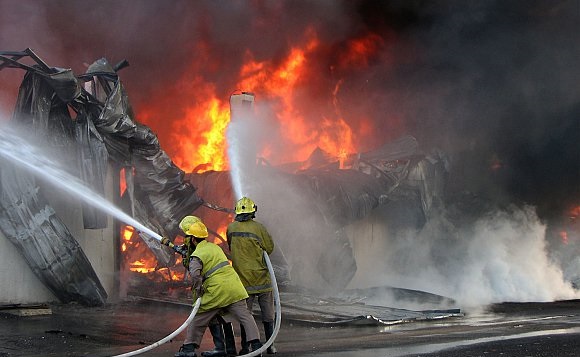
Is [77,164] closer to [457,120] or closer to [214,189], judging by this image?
[214,189]

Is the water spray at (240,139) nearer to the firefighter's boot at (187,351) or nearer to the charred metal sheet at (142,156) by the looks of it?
the charred metal sheet at (142,156)

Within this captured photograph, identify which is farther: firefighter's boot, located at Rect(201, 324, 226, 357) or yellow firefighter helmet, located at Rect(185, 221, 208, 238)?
firefighter's boot, located at Rect(201, 324, 226, 357)

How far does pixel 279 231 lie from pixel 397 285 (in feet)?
15.6

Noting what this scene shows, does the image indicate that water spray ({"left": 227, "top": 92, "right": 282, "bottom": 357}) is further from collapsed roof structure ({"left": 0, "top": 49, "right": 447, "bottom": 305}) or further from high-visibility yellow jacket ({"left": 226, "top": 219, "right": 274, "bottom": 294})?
high-visibility yellow jacket ({"left": 226, "top": 219, "right": 274, "bottom": 294})

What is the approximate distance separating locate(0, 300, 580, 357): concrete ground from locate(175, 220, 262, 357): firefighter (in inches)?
24.4

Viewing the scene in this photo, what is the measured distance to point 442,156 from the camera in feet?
58.9

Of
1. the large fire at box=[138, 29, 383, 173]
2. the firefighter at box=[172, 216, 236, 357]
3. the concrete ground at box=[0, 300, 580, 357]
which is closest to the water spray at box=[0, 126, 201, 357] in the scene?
the concrete ground at box=[0, 300, 580, 357]

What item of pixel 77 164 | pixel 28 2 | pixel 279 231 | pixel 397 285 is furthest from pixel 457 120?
pixel 77 164

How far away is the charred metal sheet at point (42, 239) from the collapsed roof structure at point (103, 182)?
1 cm

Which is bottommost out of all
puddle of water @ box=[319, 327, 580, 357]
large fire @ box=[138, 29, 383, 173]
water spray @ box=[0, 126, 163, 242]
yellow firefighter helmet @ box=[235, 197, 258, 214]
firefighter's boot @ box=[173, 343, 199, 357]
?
puddle of water @ box=[319, 327, 580, 357]

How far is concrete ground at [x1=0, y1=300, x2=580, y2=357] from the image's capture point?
6.46m

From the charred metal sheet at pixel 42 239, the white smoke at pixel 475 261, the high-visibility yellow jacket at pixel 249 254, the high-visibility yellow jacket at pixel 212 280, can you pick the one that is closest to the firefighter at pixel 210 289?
the high-visibility yellow jacket at pixel 212 280

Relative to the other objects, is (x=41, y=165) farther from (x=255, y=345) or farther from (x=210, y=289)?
(x=255, y=345)

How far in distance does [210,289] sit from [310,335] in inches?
111
